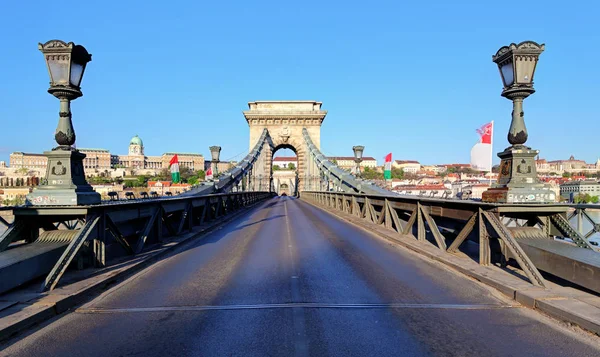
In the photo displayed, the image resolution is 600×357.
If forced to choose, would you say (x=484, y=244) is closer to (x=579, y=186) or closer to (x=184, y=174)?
(x=579, y=186)

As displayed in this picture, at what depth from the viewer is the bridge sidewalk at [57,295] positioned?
4.27 meters

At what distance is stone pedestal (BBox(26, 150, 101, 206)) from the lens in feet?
19.8

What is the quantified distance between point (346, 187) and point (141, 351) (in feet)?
73.5

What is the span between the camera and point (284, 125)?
62469mm

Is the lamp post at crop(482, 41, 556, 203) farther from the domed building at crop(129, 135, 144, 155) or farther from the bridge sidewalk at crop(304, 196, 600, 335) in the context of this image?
the domed building at crop(129, 135, 144, 155)

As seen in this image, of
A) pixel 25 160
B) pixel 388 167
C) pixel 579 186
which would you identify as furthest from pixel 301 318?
pixel 25 160

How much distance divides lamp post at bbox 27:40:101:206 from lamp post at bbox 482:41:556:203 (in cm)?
641

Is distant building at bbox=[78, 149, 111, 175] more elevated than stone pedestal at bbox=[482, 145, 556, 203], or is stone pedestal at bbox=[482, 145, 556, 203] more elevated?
distant building at bbox=[78, 149, 111, 175]

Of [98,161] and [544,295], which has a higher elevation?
[98,161]

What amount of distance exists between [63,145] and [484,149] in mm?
10786

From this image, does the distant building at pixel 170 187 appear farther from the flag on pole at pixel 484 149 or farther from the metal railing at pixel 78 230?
the metal railing at pixel 78 230

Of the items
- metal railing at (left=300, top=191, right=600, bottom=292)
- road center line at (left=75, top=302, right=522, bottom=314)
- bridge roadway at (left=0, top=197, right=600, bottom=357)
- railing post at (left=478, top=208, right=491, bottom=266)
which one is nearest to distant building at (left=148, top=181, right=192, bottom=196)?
metal railing at (left=300, top=191, right=600, bottom=292)

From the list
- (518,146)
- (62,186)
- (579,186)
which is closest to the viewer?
(62,186)

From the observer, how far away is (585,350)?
12.2 feet
